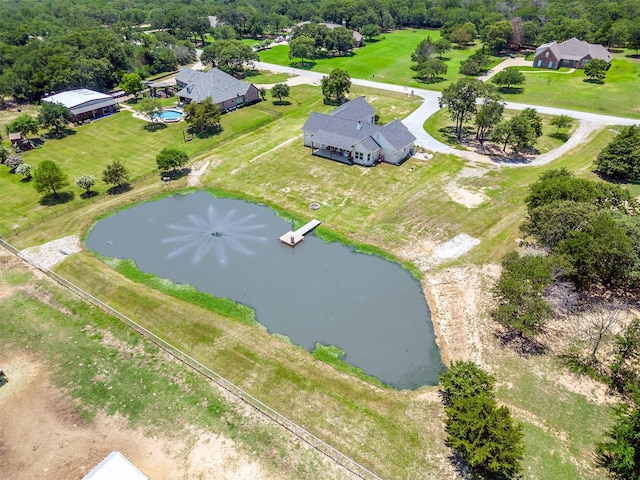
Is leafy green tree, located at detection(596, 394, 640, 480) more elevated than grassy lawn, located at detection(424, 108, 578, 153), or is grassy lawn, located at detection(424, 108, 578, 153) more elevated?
leafy green tree, located at detection(596, 394, 640, 480)

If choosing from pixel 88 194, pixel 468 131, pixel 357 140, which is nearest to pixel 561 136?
pixel 468 131

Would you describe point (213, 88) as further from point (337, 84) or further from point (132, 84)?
point (337, 84)

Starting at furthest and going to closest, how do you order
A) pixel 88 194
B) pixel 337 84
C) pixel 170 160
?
1. pixel 337 84
2. pixel 170 160
3. pixel 88 194

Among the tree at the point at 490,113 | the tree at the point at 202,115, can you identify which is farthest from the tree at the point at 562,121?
the tree at the point at 202,115

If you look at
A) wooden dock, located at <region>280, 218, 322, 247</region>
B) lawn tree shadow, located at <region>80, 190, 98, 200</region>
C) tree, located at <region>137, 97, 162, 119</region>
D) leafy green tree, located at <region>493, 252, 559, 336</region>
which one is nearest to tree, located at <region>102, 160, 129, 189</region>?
lawn tree shadow, located at <region>80, 190, 98, 200</region>

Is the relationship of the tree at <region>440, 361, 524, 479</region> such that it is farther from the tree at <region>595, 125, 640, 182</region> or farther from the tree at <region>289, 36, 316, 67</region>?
the tree at <region>289, 36, 316, 67</region>

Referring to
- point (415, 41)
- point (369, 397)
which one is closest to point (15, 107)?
point (369, 397)

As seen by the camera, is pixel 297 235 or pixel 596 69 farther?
pixel 596 69
